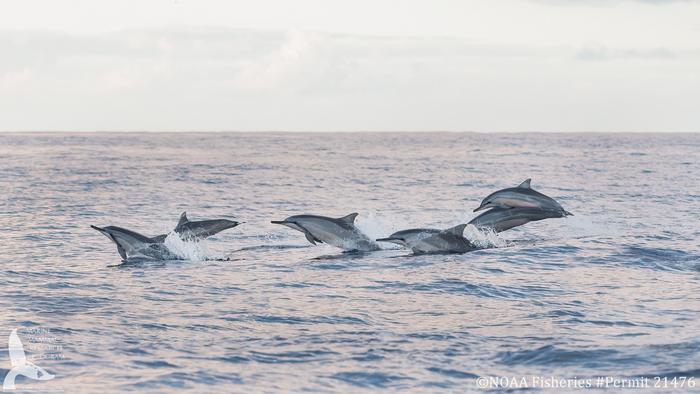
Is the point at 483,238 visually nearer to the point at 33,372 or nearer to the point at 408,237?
the point at 408,237

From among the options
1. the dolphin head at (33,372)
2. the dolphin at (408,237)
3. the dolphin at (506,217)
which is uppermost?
the dolphin at (506,217)

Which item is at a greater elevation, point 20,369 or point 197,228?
point 197,228

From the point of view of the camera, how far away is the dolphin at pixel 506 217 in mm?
23656

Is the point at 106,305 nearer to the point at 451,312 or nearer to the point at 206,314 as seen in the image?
the point at 206,314

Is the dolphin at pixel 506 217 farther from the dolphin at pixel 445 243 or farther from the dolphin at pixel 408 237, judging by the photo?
the dolphin at pixel 408 237

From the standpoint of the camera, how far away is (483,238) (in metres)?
23.2

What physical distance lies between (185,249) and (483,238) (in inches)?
293

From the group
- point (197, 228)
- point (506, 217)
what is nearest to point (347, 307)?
point (197, 228)

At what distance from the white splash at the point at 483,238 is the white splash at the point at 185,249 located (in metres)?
6.58

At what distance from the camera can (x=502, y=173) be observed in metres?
66.1

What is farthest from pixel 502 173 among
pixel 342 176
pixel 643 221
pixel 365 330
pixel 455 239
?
pixel 365 330

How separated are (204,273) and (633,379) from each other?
9997 mm

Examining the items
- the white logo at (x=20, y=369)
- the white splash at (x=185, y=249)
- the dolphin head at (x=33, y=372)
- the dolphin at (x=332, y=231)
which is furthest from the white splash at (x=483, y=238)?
the dolphin head at (x=33, y=372)

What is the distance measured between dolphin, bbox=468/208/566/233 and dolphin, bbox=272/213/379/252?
319 cm
